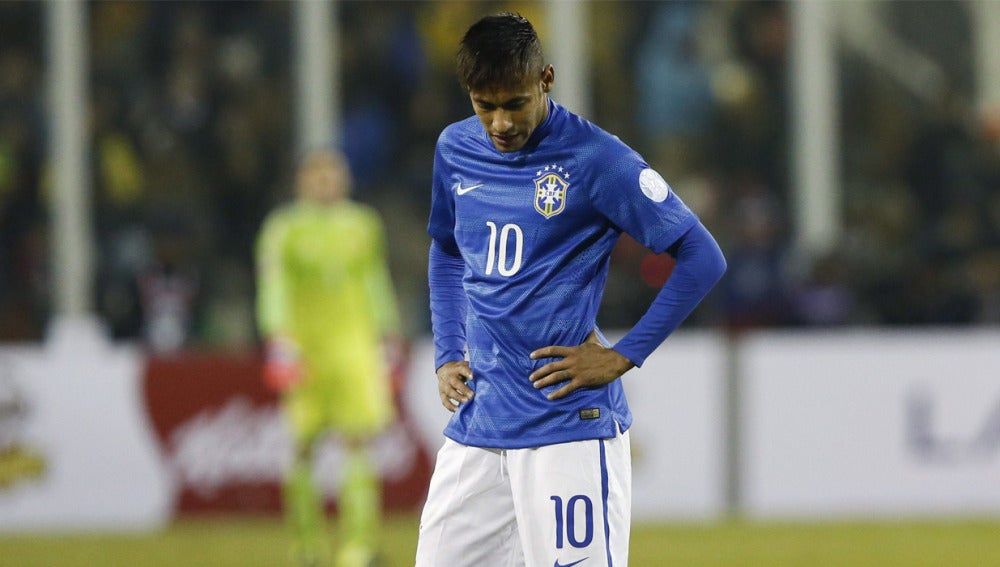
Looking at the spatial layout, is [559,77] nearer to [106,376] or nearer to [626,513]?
[106,376]

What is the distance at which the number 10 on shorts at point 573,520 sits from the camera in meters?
3.79

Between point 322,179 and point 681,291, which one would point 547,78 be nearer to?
point 681,291

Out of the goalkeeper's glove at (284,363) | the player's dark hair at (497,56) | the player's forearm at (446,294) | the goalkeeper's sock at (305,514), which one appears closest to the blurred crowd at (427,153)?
the goalkeeper's sock at (305,514)

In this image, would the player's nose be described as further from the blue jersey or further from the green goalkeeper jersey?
the green goalkeeper jersey

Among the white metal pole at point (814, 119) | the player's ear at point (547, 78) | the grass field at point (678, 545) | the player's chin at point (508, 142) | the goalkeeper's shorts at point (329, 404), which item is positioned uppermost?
the white metal pole at point (814, 119)

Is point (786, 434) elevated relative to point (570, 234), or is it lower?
lower

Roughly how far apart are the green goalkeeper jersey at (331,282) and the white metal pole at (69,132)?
11.1ft

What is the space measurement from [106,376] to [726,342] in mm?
4099

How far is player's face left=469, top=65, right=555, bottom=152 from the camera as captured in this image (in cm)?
374

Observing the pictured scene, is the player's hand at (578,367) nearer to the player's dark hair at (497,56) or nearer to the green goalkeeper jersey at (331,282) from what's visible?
the player's dark hair at (497,56)

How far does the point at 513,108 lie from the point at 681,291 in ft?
1.96

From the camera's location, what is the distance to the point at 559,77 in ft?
41.3

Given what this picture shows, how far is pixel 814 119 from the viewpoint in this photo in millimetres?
13086

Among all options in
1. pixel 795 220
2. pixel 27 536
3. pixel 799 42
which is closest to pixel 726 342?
pixel 795 220
